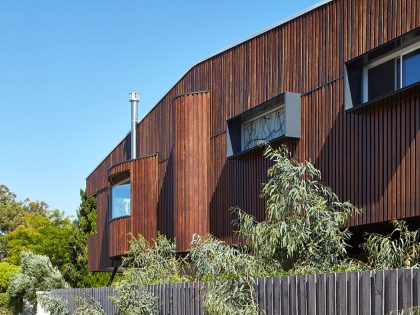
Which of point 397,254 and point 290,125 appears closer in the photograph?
point 397,254

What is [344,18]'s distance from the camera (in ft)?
42.9

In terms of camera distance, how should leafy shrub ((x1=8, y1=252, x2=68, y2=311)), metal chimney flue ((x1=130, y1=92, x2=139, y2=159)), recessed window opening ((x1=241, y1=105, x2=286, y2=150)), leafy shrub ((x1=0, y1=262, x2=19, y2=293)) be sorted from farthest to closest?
1. leafy shrub ((x1=0, y1=262, x2=19, y2=293))
2. leafy shrub ((x1=8, y1=252, x2=68, y2=311))
3. metal chimney flue ((x1=130, y1=92, x2=139, y2=159))
4. recessed window opening ((x1=241, y1=105, x2=286, y2=150))

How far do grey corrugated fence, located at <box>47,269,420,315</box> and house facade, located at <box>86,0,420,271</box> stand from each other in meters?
3.30

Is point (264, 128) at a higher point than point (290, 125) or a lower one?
higher

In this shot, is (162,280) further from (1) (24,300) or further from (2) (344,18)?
(1) (24,300)

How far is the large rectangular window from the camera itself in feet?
68.3

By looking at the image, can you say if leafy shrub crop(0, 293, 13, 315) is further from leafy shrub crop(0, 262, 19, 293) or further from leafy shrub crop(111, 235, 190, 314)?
leafy shrub crop(111, 235, 190, 314)

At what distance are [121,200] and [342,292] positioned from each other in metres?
14.1

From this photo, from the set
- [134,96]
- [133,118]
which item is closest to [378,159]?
[133,118]

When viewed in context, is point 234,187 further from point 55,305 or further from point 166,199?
point 55,305

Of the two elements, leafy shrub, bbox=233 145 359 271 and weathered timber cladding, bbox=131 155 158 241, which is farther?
weathered timber cladding, bbox=131 155 158 241

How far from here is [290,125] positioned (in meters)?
14.2

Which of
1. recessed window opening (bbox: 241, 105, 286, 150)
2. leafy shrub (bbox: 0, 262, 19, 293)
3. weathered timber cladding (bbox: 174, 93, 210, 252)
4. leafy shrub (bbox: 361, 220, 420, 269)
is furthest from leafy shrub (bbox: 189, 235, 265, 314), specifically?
leafy shrub (bbox: 0, 262, 19, 293)

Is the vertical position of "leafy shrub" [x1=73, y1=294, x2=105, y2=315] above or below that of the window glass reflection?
below
